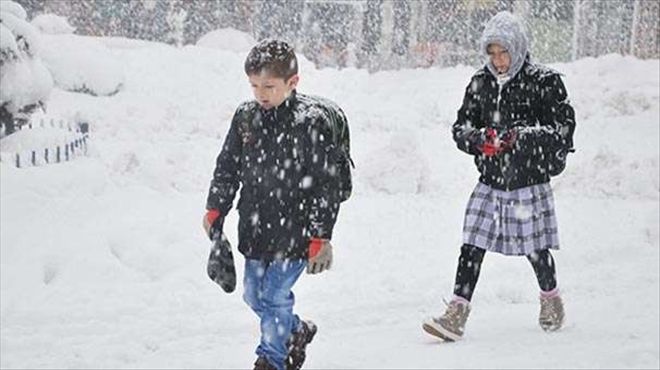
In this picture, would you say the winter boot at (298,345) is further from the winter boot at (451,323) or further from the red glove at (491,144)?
the red glove at (491,144)

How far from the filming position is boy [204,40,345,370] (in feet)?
13.9

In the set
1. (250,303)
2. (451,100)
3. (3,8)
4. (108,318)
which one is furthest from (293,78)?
(451,100)

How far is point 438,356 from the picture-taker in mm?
5152

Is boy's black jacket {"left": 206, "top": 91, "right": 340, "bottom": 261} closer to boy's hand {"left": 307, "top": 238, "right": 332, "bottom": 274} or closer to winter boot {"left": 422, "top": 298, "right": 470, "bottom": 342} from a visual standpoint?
boy's hand {"left": 307, "top": 238, "right": 332, "bottom": 274}

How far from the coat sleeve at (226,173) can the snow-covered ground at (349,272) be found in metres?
1.18

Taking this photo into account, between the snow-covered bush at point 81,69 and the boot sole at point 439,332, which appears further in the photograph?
the snow-covered bush at point 81,69

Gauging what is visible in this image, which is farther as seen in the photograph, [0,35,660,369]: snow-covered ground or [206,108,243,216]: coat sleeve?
[0,35,660,369]: snow-covered ground

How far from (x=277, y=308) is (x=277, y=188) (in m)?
0.56

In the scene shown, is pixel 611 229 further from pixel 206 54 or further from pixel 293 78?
pixel 206 54

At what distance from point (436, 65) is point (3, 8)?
16.6 m

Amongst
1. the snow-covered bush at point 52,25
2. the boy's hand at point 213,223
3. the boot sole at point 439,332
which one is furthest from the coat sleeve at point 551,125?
the snow-covered bush at point 52,25

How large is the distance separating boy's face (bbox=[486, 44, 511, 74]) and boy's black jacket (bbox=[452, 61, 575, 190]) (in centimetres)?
7

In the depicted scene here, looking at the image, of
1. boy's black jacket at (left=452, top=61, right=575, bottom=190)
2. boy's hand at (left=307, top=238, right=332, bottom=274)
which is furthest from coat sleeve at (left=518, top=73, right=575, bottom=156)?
boy's hand at (left=307, top=238, right=332, bottom=274)

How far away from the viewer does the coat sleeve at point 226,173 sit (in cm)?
445
